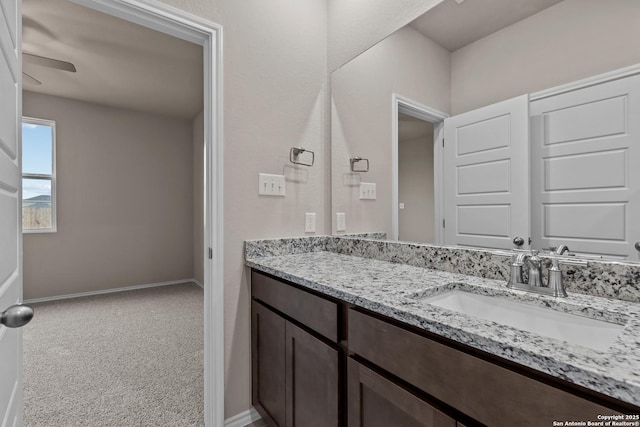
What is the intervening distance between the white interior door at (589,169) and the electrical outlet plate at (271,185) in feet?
3.90

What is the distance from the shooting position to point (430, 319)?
2.29ft

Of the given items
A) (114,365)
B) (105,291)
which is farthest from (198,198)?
(114,365)

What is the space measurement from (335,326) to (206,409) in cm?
100

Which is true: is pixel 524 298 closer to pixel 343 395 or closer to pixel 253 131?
pixel 343 395

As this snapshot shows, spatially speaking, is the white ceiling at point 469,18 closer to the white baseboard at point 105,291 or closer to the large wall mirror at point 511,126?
the large wall mirror at point 511,126

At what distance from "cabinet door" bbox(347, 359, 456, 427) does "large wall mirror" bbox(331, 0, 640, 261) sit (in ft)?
2.18

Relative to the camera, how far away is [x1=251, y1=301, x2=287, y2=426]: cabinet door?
4.32 feet

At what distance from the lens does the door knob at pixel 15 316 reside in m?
0.61

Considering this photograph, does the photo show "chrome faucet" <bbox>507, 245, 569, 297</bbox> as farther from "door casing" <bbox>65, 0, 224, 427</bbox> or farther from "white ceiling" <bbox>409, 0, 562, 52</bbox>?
"door casing" <bbox>65, 0, 224, 427</bbox>

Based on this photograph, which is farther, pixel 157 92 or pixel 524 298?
pixel 157 92

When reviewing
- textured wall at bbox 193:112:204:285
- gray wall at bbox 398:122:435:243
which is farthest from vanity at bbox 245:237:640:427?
textured wall at bbox 193:112:204:285

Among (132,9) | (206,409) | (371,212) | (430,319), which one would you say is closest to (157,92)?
(132,9)

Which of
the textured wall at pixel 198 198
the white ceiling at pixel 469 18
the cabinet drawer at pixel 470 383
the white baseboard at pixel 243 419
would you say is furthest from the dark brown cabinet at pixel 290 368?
the textured wall at pixel 198 198

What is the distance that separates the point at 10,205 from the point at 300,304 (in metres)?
0.92
